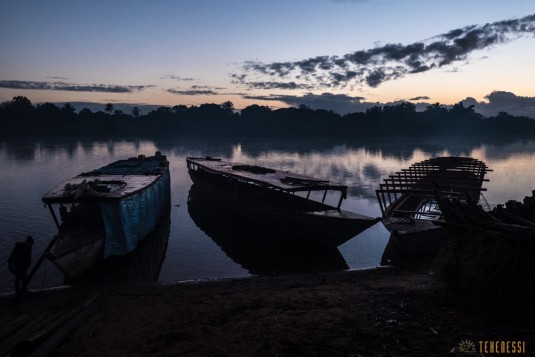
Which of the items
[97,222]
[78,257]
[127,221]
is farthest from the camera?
[97,222]

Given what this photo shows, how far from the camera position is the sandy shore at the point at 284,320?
27.3ft

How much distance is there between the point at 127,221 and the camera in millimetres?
18812

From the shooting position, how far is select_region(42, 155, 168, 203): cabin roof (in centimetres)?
1766

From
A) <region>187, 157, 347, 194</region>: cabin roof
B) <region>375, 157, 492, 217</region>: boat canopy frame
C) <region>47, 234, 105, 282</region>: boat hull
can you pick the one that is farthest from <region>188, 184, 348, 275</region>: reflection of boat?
<region>47, 234, 105, 282</region>: boat hull

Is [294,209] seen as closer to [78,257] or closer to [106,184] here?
[106,184]

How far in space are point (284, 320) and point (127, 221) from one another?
1162 centimetres

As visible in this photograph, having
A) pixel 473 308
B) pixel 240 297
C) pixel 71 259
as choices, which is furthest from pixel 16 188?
pixel 473 308

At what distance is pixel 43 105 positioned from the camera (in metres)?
162

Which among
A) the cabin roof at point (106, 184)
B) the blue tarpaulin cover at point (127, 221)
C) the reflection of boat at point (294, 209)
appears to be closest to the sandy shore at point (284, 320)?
the blue tarpaulin cover at point (127, 221)

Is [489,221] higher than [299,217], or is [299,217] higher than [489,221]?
[489,221]

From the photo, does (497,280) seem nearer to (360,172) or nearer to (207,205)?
(207,205)

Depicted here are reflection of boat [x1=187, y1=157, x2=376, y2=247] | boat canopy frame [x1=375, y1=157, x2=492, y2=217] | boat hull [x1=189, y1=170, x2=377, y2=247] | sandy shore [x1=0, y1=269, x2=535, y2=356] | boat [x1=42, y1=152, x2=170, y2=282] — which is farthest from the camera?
boat canopy frame [x1=375, y1=157, x2=492, y2=217]

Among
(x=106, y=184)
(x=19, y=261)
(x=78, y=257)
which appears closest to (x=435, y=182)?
(x=78, y=257)

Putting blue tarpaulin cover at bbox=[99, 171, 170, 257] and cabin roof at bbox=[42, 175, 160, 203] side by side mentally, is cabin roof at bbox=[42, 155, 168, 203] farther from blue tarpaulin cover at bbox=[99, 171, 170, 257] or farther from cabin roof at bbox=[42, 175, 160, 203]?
blue tarpaulin cover at bbox=[99, 171, 170, 257]
